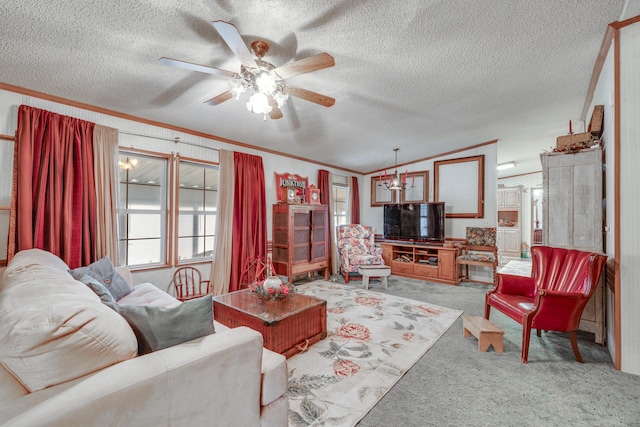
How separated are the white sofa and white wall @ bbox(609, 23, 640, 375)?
9.01ft

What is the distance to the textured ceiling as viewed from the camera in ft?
5.82

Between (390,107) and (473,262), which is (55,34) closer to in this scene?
(390,107)

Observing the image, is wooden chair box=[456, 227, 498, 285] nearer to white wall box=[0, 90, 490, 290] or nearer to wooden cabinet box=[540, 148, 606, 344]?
white wall box=[0, 90, 490, 290]

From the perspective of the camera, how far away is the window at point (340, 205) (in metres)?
6.51

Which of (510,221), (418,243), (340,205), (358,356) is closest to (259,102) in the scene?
(358,356)

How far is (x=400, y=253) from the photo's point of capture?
584 centimetres

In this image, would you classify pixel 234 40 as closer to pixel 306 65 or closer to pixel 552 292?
pixel 306 65

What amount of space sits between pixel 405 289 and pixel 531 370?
2429 mm

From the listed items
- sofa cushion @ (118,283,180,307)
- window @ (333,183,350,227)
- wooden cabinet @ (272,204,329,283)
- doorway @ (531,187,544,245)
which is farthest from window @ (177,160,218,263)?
doorway @ (531,187,544,245)

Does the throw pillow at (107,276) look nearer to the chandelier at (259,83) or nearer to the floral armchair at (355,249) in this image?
the chandelier at (259,83)

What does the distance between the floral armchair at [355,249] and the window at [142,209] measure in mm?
3079

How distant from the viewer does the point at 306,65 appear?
1835mm

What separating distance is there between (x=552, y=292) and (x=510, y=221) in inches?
279

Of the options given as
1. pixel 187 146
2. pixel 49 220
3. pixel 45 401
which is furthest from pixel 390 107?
pixel 49 220
